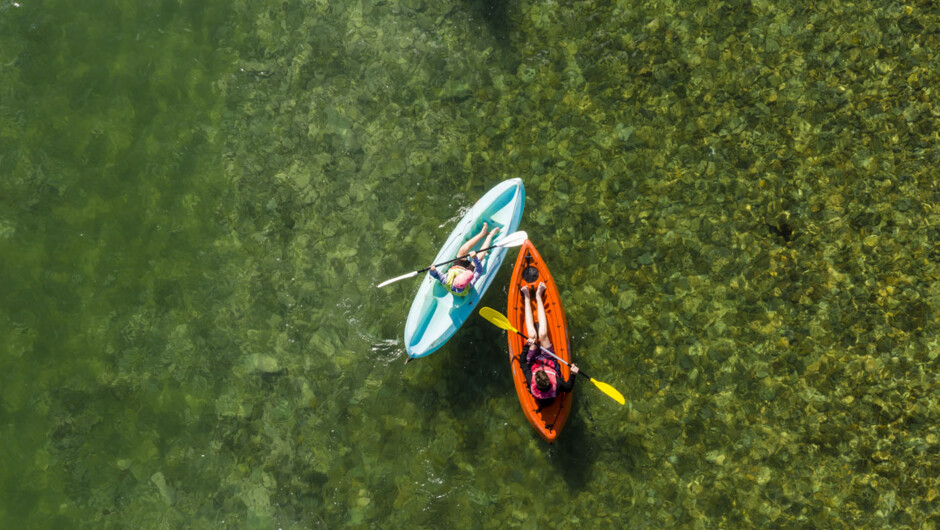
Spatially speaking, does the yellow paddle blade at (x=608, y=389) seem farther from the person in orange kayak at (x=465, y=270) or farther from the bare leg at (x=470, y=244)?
the bare leg at (x=470, y=244)

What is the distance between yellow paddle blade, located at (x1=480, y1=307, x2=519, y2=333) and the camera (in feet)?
24.4

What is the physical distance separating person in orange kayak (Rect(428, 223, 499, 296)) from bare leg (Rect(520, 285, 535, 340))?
0.48 m

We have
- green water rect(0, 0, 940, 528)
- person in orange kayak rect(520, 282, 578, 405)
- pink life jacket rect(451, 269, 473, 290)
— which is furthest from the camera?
green water rect(0, 0, 940, 528)

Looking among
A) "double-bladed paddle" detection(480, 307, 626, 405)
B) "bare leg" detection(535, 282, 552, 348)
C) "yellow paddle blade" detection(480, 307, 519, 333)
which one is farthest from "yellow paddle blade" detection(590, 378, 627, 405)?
"yellow paddle blade" detection(480, 307, 519, 333)

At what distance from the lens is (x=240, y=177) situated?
838 cm

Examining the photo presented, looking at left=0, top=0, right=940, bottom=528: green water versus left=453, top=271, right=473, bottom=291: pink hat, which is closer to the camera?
left=453, top=271, right=473, bottom=291: pink hat

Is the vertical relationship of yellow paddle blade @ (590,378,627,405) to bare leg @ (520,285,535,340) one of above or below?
below

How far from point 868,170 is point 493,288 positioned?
4183 millimetres

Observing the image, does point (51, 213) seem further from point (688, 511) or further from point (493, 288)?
point (688, 511)

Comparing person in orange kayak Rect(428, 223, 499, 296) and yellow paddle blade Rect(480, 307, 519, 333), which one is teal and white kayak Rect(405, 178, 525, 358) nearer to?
person in orange kayak Rect(428, 223, 499, 296)

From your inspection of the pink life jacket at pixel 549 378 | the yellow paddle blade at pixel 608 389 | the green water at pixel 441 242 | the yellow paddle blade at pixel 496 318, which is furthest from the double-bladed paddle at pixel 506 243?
the yellow paddle blade at pixel 608 389

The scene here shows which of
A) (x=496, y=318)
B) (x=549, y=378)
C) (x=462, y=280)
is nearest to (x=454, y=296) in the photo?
(x=462, y=280)

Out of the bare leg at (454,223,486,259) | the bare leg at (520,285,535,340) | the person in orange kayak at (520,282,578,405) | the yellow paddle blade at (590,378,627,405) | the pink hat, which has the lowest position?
the yellow paddle blade at (590,378,627,405)

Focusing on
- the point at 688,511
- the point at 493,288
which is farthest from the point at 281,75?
the point at 688,511
